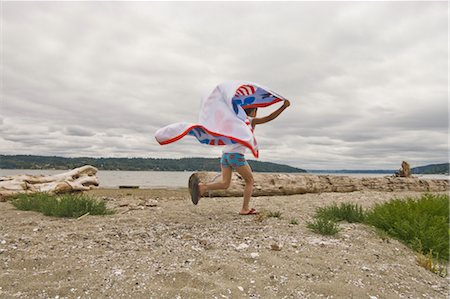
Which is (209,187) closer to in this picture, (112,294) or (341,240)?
(341,240)

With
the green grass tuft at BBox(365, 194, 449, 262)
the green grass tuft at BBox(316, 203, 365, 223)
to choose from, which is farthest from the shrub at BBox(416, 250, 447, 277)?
the green grass tuft at BBox(316, 203, 365, 223)

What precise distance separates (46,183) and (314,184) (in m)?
9.24

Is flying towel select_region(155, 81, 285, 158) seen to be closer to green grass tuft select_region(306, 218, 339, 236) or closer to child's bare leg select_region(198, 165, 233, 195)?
child's bare leg select_region(198, 165, 233, 195)

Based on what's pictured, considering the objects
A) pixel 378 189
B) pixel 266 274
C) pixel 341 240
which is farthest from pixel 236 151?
pixel 378 189

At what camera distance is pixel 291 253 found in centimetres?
399

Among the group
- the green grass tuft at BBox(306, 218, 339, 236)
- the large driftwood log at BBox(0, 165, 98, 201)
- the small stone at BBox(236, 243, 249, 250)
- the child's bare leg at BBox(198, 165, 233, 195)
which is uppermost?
the child's bare leg at BBox(198, 165, 233, 195)

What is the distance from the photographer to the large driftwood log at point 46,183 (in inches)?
374

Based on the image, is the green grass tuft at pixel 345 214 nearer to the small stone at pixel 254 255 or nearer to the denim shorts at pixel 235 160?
the denim shorts at pixel 235 160

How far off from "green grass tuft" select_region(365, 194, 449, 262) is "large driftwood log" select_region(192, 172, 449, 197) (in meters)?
5.23

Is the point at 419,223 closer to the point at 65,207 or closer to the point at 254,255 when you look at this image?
the point at 254,255

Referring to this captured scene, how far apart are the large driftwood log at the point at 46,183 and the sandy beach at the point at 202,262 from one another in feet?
14.9

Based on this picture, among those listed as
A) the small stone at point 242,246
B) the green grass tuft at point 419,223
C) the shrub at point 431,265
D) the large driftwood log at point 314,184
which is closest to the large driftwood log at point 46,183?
the large driftwood log at point 314,184

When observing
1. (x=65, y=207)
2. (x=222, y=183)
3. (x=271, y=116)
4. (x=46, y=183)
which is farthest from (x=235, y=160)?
(x=46, y=183)

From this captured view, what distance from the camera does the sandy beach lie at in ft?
10.0
